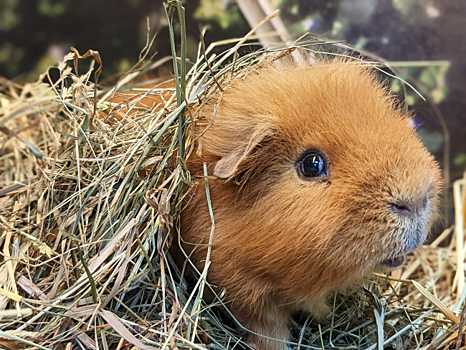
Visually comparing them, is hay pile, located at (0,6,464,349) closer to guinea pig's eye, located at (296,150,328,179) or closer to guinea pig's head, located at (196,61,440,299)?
guinea pig's head, located at (196,61,440,299)

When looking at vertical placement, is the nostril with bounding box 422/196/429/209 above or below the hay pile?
below

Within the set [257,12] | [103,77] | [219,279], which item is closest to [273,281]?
[219,279]

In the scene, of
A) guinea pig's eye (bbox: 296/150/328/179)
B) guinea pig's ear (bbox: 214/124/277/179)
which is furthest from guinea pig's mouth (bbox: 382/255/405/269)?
guinea pig's ear (bbox: 214/124/277/179)

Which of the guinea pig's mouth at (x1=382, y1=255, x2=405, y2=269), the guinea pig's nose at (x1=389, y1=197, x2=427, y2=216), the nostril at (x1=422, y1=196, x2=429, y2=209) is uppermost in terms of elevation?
the guinea pig's nose at (x1=389, y1=197, x2=427, y2=216)

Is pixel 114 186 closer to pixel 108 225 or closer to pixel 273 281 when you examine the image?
pixel 108 225

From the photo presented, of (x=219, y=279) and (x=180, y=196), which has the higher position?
(x=180, y=196)

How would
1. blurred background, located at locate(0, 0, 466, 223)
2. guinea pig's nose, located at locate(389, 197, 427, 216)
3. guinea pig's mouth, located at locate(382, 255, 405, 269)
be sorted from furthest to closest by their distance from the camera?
blurred background, located at locate(0, 0, 466, 223) → guinea pig's mouth, located at locate(382, 255, 405, 269) → guinea pig's nose, located at locate(389, 197, 427, 216)
